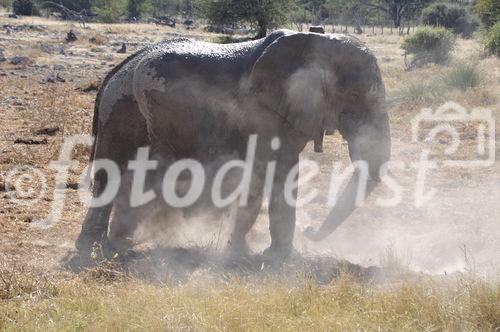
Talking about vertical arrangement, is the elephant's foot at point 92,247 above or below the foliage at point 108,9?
below

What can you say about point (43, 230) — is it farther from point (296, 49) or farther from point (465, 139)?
point (465, 139)

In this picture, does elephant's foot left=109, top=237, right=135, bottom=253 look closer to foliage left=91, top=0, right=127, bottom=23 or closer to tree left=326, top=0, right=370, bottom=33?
foliage left=91, top=0, right=127, bottom=23

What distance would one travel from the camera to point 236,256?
6242mm

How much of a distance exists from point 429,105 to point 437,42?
472 inches

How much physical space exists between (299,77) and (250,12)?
2592cm

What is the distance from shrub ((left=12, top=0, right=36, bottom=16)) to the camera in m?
53.6

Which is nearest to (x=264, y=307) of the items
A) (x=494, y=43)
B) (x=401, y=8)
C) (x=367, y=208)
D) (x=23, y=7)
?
(x=367, y=208)

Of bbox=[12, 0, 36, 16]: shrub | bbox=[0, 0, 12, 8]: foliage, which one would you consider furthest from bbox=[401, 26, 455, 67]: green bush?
bbox=[0, 0, 12, 8]: foliage

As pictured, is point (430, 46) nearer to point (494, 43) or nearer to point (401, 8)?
point (494, 43)

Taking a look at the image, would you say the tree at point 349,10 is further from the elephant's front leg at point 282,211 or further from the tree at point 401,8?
the elephant's front leg at point 282,211

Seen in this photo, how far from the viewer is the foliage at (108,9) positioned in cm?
5041

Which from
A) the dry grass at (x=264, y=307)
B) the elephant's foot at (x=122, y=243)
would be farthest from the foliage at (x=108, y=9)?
the dry grass at (x=264, y=307)

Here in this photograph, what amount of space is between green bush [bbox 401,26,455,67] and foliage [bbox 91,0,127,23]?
1155 inches

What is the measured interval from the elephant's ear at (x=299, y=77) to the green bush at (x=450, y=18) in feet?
126
